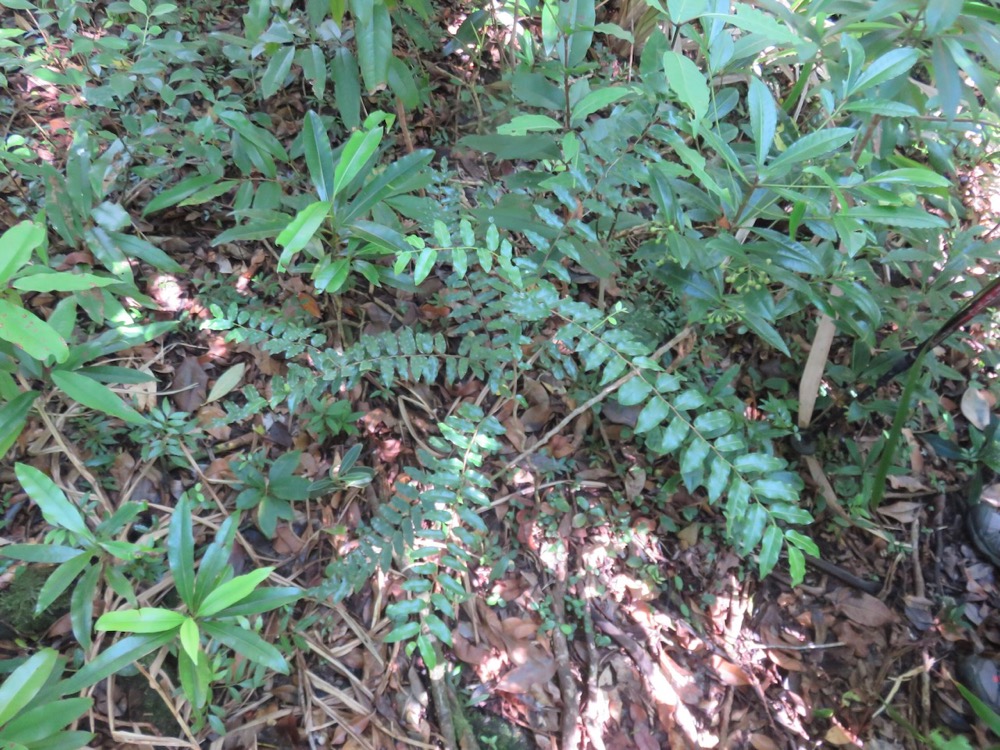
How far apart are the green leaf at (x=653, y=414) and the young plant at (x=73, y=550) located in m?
1.17

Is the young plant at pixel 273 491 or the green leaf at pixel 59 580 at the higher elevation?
the green leaf at pixel 59 580

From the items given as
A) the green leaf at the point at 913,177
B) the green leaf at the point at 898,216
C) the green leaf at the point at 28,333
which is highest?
the green leaf at the point at 913,177

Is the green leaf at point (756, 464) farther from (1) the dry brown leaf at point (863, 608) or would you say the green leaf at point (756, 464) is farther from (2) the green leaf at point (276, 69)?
(2) the green leaf at point (276, 69)

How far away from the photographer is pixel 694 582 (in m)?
2.08

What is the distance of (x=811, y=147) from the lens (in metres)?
1.31

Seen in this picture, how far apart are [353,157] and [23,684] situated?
133 centimetres

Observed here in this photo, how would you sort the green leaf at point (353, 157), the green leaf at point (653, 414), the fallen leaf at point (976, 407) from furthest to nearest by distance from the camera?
the fallen leaf at point (976, 407) < the green leaf at point (353, 157) < the green leaf at point (653, 414)

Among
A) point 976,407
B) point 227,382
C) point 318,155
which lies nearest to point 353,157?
point 318,155

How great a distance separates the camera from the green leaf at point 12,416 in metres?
1.44

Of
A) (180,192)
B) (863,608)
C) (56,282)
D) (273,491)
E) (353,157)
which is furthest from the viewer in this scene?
(863,608)

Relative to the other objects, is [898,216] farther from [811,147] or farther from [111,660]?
[111,660]

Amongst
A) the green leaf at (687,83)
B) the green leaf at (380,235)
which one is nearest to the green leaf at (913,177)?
the green leaf at (687,83)

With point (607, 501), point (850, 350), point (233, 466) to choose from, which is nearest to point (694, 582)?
point (607, 501)

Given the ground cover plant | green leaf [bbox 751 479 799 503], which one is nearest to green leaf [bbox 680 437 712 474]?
the ground cover plant
